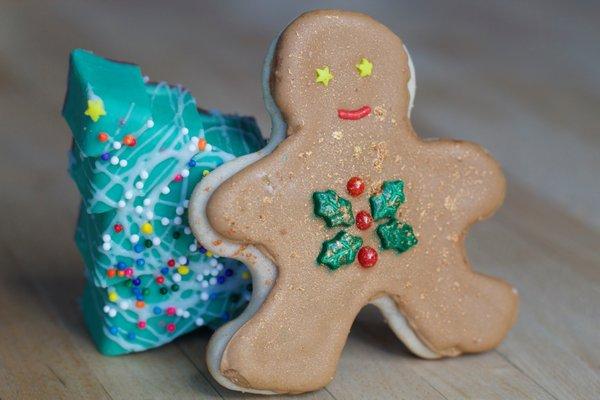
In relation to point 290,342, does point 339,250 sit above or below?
above

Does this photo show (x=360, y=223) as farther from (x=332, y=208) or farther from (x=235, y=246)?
(x=235, y=246)

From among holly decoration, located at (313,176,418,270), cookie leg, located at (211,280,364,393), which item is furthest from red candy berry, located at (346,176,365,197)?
cookie leg, located at (211,280,364,393)

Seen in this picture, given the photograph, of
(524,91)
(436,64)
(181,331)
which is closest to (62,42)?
(436,64)

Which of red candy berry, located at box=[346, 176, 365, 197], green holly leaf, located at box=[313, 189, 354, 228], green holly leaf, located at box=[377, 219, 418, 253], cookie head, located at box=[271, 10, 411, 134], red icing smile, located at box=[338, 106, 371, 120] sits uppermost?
cookie head, located at box=[271, 10, 411, 134]

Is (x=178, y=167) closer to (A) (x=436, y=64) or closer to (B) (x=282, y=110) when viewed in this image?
(B) (x=282, y=110)

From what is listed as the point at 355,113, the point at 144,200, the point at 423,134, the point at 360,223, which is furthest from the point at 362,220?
the point at 423,134

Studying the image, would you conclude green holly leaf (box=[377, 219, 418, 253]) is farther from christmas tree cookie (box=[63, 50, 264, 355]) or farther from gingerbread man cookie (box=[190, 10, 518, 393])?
christmas tree cookie (box=[63, 50, 264, 355])
